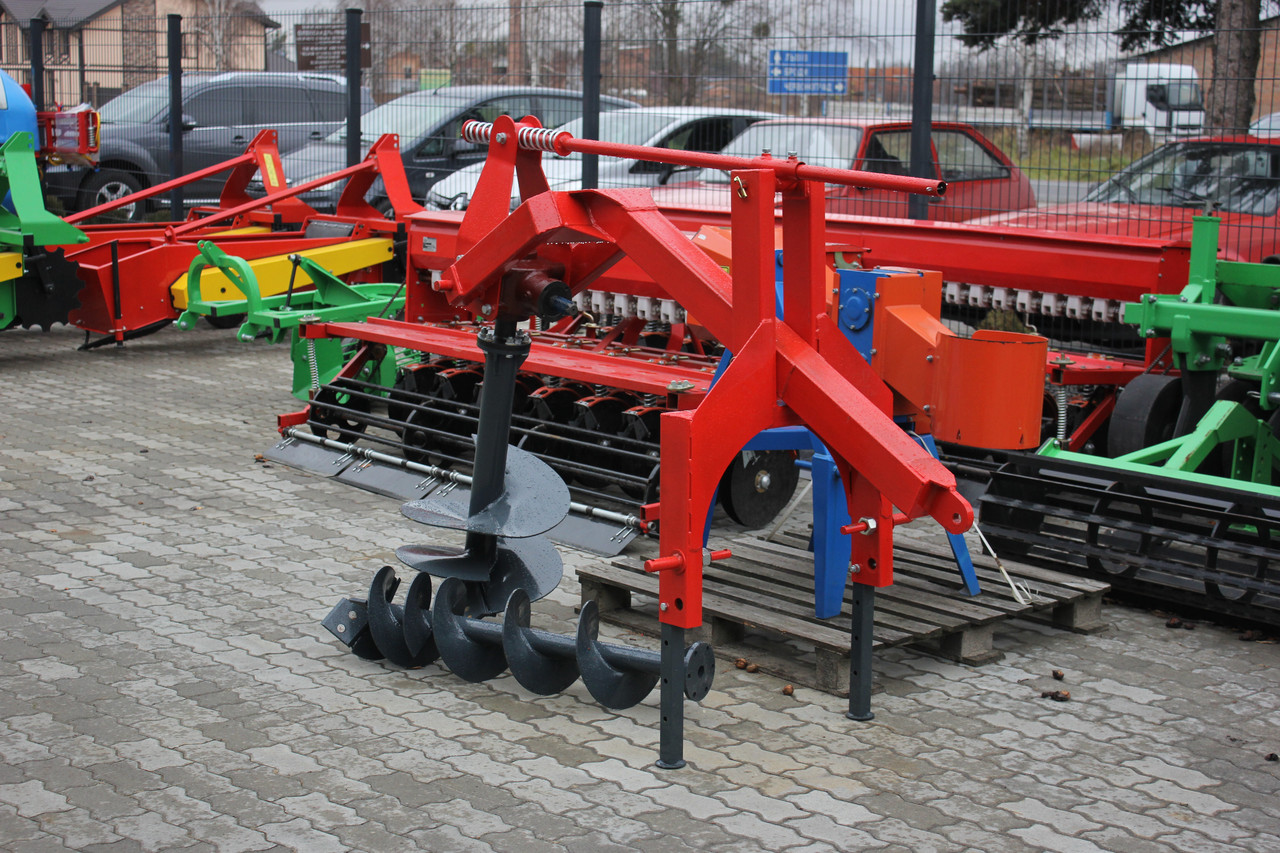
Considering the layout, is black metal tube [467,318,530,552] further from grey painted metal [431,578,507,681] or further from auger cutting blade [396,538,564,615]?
grey painted metal [431,578,507,681]

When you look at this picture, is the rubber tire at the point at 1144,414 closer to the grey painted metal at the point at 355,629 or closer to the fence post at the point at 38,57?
the grey painted metal at the point at 355,629

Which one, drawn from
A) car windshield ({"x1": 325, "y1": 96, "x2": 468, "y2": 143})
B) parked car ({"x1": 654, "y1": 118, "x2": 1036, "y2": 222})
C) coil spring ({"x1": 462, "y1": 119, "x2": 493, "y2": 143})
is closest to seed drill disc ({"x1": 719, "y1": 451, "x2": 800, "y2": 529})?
coil spring ({"x1": 462, "y1": 119, "x2": 493, "y2": 143})

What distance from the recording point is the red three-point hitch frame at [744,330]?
11.6 feet

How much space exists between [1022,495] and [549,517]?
2.16 meters

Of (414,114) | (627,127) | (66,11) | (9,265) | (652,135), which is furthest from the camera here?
(66,11)

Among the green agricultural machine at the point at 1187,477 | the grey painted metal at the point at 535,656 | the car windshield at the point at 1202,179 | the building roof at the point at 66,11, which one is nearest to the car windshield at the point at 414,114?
the building roof at the point at 66,11

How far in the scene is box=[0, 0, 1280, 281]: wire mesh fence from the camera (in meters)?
8.59

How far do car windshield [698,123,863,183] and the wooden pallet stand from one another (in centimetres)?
516

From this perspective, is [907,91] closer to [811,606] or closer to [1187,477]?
[1187,477]

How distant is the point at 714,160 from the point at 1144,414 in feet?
10.3

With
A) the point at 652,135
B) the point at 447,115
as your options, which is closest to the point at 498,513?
the point at 652,135

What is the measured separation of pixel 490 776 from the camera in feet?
12.0

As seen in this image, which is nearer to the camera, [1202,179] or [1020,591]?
[1020,591]

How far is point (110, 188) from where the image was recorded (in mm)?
14961
